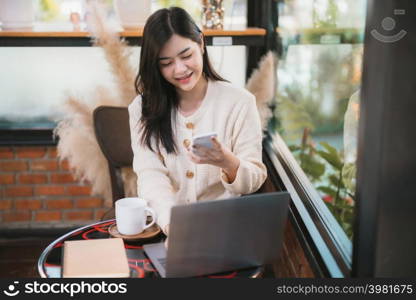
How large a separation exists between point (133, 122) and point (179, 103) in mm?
178

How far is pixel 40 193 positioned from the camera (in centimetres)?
333

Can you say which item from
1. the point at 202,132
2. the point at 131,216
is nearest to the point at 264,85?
the point at 202,132

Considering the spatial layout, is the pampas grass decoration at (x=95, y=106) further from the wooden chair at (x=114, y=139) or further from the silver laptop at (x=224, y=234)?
the silver laptop at (x=224, y=234)

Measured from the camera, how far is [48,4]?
3131 millimetres

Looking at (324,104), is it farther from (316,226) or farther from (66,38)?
(66,38)

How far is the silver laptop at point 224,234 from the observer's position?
1.23 meters

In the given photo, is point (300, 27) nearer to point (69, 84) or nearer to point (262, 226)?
point (262, 226)

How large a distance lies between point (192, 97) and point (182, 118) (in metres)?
0.10

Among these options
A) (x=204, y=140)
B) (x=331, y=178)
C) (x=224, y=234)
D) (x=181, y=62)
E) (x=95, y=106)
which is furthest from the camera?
(x=95, y=106)

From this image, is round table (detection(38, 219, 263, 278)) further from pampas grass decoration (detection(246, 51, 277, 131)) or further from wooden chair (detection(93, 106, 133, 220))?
pampas grass decoration (detection(246, 51, 277, 131))

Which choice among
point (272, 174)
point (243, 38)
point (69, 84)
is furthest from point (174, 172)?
point (69, 84)

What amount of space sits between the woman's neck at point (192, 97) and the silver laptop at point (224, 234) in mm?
689

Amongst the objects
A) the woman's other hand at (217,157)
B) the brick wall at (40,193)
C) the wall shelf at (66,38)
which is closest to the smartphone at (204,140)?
the woman's other hand at (217,157)

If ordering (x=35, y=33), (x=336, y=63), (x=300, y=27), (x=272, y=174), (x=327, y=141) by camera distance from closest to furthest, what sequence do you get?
(x=336, y=63) < (x=327, y=141) < (x=300, y=27) < (x=272, y=174) < (x=35, y=33)
